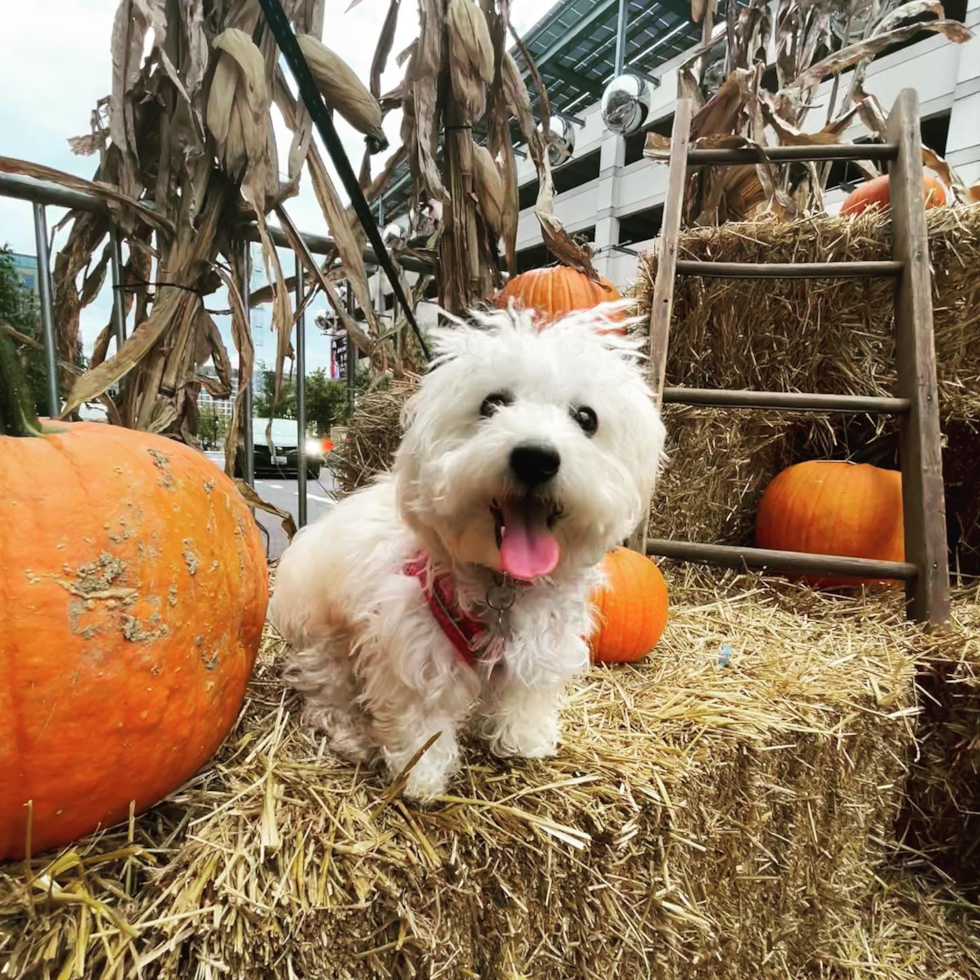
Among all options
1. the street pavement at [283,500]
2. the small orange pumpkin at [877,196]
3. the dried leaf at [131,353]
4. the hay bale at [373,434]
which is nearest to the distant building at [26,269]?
the dried leaf at [131,353]

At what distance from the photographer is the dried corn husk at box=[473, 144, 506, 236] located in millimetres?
2186

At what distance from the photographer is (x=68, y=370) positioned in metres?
1.86

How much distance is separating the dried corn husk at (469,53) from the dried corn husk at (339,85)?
1.58ft

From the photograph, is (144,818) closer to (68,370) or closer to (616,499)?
(616,499)

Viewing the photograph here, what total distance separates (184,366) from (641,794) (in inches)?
66.5

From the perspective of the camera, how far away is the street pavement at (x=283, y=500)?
3.10m

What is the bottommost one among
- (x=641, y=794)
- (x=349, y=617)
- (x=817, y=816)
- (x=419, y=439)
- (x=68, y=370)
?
(x=817, y=816)

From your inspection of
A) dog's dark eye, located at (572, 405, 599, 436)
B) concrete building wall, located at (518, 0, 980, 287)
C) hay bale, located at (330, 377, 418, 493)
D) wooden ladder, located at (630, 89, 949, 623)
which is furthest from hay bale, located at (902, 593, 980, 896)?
concrete building wall, located at (518, 0, 980, 287)

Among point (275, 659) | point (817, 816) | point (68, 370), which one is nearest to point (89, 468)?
point (275, 659)

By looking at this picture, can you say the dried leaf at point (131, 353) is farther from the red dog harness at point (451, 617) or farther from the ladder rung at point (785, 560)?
the ladder rung at point (785, 560)

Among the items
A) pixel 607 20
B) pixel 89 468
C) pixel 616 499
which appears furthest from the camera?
pixel 607 20

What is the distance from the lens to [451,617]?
4.08 feet

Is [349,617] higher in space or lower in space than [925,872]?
higher

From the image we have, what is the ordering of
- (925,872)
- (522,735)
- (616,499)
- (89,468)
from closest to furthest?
(89,468)
(616,499)
(522,735)
(925,872)
